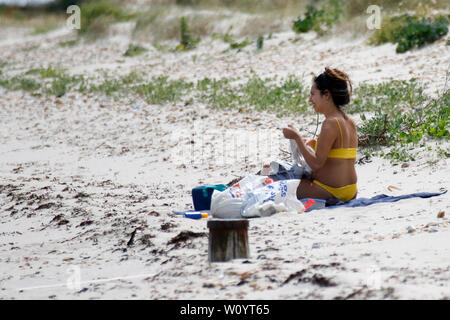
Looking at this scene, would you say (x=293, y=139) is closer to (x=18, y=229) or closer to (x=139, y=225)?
(x=139, y=225)

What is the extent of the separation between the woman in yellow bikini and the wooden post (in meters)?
1.25

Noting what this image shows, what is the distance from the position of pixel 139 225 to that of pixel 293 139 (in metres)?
1.36

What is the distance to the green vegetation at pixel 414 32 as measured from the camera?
11338mm

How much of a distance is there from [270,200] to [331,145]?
620 mm

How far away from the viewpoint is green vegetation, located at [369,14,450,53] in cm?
1134

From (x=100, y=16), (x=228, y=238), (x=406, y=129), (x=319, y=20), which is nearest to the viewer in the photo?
(x=228, y=238)

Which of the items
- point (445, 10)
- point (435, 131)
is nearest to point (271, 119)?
point (435, 131)

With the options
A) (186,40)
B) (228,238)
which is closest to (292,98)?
(228,238)

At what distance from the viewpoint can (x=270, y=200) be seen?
5.18 meters

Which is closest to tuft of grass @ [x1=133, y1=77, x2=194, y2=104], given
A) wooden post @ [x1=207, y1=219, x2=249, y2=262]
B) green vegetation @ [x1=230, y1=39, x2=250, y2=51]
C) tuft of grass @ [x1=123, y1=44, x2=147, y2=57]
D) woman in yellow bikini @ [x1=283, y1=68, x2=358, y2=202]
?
green vegetation @ [x1=230, y1=39, x2=250, y2=51]

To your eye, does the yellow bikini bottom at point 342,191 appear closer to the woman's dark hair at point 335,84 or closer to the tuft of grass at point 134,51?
the woman's dark hair at point 335,84

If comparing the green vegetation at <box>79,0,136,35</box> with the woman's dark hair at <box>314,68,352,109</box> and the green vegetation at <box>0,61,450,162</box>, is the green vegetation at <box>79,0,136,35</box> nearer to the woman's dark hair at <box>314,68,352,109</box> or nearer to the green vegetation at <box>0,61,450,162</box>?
the green vegetation at <box>0,61,450,162</box>

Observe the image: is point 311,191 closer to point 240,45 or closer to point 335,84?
point 335,84

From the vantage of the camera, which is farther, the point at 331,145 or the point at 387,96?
the point at 387,96
